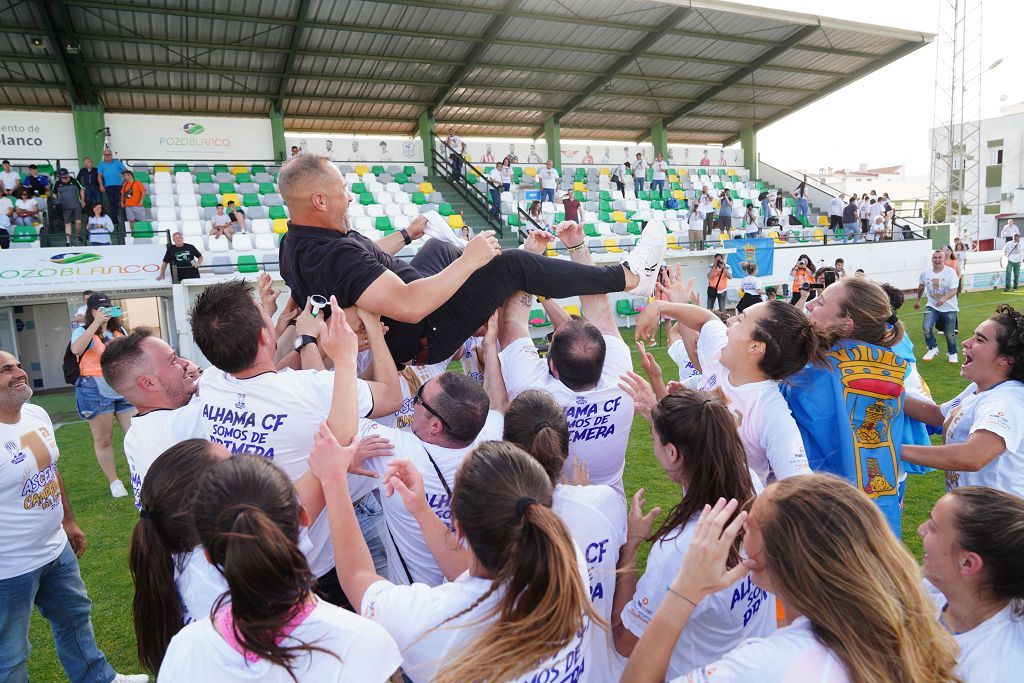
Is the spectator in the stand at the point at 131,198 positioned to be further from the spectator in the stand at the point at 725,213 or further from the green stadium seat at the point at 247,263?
the spectator in the stand at the point at 725,213

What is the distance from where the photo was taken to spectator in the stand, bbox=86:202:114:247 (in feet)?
38.4

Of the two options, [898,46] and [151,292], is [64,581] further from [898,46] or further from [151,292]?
[898,46]

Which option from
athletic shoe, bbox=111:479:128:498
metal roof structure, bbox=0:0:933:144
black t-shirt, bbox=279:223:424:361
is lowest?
athletic shoe, bbox=111:479:128:498

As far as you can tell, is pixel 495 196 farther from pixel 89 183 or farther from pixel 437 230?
pixel 437 230

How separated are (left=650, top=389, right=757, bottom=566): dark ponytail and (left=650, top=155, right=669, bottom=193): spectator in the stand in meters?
21.6

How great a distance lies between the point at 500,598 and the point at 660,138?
25365 mm

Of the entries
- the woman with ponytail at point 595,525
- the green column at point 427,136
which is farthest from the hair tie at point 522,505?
the green column at point 427,136

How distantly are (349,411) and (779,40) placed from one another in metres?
22.6

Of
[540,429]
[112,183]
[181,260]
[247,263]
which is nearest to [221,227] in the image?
[247,263]

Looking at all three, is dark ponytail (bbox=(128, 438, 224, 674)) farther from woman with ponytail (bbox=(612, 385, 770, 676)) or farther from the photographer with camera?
the photographer with camera

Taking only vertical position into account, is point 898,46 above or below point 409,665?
above

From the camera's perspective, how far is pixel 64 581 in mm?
2857

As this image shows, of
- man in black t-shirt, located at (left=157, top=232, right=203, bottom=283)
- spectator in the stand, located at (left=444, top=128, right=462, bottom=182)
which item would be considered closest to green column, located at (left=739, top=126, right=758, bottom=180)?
spectator in the stand, located at (left=444, top=128, right=462, bottom=182)

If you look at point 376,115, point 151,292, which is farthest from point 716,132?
point 151,292
